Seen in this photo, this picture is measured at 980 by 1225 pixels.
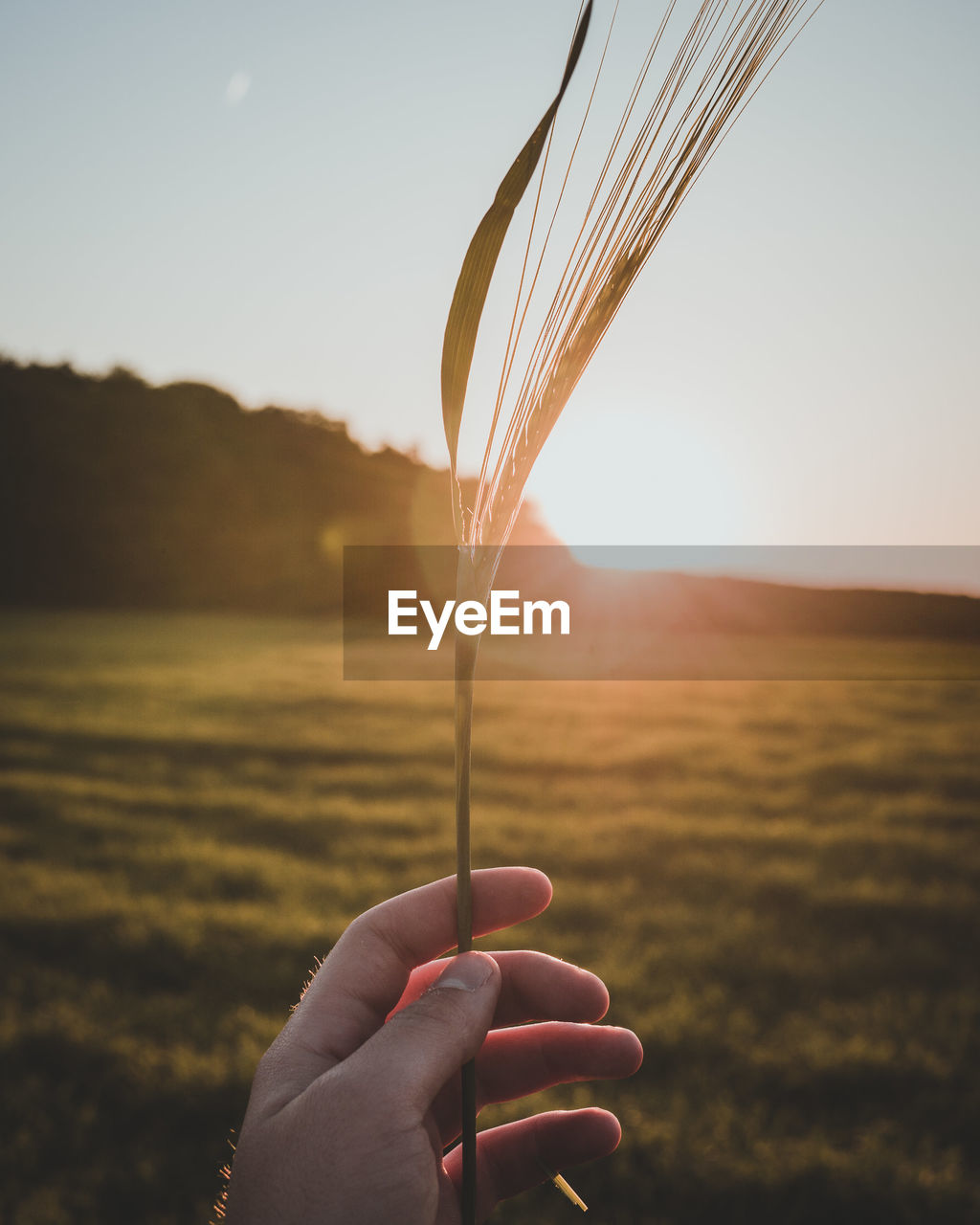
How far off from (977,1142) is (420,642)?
1501 centimetres

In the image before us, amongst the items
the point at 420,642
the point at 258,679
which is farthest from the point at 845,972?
the point at 420,642

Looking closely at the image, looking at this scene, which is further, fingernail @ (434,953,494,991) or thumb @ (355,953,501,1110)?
fingernail @ (434,953,494,991)

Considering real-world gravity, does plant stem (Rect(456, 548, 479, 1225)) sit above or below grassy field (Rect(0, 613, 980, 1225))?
above

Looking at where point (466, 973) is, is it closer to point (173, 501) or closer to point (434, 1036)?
point (434, 1036)

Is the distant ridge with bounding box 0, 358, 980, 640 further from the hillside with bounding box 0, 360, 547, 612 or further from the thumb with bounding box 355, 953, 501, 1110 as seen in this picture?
the thumb with bounding box 355, 953, 501, 1110

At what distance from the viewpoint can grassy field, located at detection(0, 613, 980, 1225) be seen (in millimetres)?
2498

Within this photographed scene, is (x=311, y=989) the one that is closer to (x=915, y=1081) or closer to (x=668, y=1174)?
(x=668, y=1174)

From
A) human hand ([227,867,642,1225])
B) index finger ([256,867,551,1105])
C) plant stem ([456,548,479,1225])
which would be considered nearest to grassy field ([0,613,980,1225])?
human hand ([227,867,642,1225])

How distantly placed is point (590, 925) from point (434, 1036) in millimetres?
3166

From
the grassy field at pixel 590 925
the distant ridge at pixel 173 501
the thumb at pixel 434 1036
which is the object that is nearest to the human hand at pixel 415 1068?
the thumb at pixel 434 1036

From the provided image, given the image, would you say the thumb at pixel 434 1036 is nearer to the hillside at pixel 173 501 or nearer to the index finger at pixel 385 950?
the index finger at pixel 385 950

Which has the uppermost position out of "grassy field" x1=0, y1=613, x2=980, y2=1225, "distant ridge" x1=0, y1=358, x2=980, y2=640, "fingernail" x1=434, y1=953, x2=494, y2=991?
"distant ridge" x1=0, y1=358, x2=980, y2=640

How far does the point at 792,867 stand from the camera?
454 cm

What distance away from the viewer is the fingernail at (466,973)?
3.64 ft
